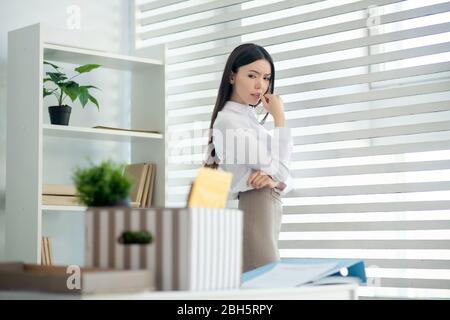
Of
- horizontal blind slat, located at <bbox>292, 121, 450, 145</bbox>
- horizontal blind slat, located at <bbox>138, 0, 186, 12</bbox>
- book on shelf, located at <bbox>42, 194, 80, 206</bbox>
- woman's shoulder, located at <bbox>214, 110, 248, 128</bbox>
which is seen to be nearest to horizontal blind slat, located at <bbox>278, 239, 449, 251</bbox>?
horizontal blind slat, located at <bbox>292, 121, 450, 145</bbox>

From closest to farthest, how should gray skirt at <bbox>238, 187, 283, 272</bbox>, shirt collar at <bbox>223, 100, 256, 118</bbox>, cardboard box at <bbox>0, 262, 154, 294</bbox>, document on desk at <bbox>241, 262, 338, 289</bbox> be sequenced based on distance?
cardboard box at <bbox>0, 262, 154, 294</bbox> → document on desk at <bbox>241, 262, 338, 289</bbox> → gray skirt at <bbox>238, 187, 283, 272</bbox> → shirt collar at <bbox>223, 100, 256, 118</bbox>

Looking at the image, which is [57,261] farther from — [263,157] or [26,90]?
[263,157]

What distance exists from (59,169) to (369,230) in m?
1.39

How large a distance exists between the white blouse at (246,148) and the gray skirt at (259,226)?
1.7 inches

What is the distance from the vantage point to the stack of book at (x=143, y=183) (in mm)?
3410

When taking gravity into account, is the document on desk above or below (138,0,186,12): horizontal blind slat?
below

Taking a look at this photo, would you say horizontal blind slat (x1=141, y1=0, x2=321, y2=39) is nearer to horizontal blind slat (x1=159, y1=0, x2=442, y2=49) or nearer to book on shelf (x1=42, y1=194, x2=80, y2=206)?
horizontal blind slat (x1=159, y1=0, x2=442, y2=49)

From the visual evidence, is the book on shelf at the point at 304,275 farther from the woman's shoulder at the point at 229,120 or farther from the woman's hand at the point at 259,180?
the woman's shoulder at the point at 229,120

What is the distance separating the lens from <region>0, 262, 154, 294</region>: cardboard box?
1.00m

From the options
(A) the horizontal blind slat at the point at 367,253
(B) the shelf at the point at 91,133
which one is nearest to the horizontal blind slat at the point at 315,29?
(B) the shelf at the point at 91,133

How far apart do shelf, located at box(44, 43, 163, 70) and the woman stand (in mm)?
819

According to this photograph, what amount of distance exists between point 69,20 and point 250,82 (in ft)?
3.94

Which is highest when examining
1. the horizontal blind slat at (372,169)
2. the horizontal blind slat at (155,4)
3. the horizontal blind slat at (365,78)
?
the horizontal blind slat at (155,4)

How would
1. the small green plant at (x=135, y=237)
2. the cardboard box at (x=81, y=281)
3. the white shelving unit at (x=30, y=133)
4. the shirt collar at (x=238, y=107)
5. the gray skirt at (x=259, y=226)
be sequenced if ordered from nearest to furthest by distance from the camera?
the cardboard box at (x=81, y=281) → the small green plant at (x=135, y=237) → the gray skirt at (x=259, y=226) → the shirt collar at (x=238, y=107) → the white shelving unit at (x=30, y=133)
